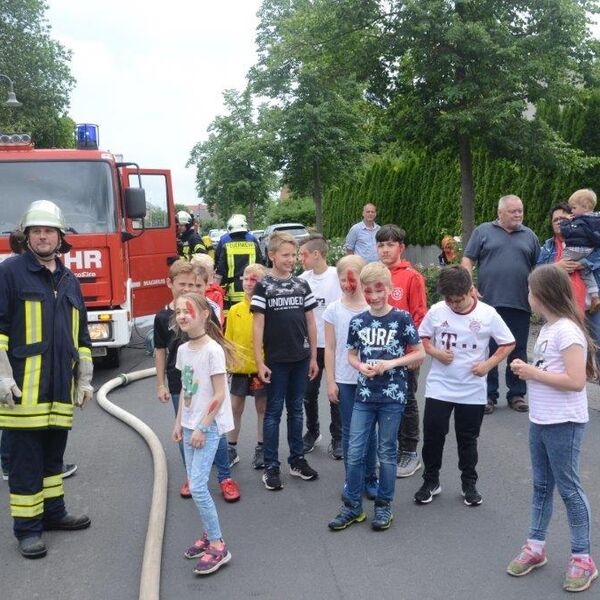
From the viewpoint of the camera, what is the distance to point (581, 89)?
14.0m

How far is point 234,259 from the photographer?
9.69m

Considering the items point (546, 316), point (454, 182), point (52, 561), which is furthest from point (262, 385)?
point (454, 182)

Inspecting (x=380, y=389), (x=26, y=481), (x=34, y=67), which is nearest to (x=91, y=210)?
(x=26, y=481)

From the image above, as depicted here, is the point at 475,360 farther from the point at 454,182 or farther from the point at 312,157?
the point at 312,157

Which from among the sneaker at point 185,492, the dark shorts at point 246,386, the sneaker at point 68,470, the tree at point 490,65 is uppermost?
the tree at point 490,65

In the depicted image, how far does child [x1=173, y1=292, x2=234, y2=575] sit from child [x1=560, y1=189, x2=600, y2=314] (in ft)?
13.4

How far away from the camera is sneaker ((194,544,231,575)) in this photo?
404 centimetres

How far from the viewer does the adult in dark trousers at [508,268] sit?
7.20 metres

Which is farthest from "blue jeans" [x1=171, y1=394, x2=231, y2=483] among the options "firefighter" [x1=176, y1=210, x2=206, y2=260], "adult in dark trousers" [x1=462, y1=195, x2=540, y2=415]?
"firefighter" [x1=176, y1=210, x2=206, y2=260]

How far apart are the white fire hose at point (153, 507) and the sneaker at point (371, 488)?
1.32m

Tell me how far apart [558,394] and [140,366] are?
7396 mm

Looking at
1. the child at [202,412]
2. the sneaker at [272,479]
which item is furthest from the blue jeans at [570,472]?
the sneaker at [272,479]

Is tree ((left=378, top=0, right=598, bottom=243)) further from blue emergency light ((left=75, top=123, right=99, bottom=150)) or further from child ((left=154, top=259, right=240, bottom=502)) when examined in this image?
child ((left=154, top=259, right=240, bottom=502))

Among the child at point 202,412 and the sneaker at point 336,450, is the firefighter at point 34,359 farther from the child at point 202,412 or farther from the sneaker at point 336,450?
the sneaker at point 336,450
